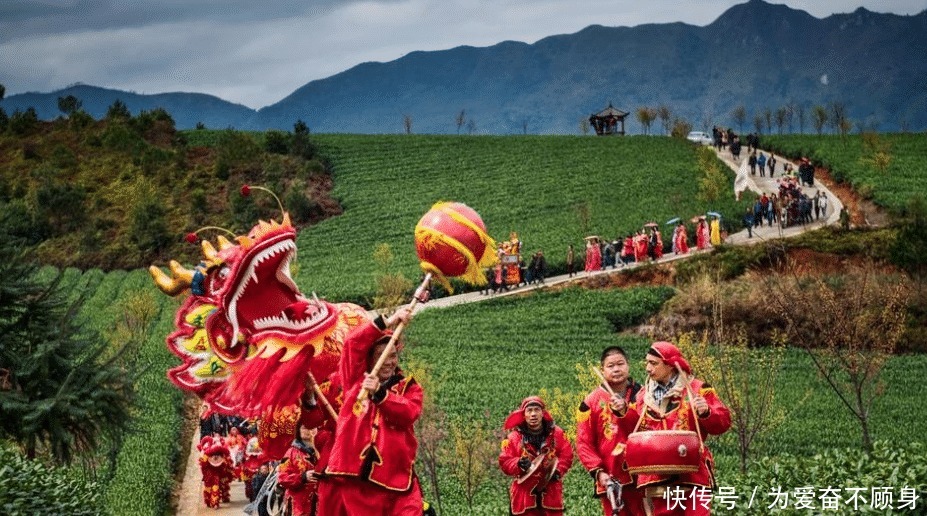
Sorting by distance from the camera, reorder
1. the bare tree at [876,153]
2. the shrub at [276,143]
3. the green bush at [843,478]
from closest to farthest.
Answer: the green bush at [843,478], the bare tree at [876,153], the shrub at [276,143]

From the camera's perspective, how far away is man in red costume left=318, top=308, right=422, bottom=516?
995 centimetres

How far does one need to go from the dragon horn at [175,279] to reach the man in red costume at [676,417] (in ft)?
15.6

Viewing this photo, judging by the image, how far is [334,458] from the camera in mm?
10102

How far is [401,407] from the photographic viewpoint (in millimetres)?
9828

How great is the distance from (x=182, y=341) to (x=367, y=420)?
12.5 feet

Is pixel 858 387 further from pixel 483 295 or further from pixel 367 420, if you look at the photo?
pixel 483 295

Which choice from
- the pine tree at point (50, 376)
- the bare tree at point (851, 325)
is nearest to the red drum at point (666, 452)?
the pine tree at point (50, 376)

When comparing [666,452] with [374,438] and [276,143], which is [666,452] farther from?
[276,143]

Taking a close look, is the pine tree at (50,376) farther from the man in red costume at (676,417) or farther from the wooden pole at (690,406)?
the wooden pole at (690,406)

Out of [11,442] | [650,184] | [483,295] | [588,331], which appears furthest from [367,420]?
[650,184]

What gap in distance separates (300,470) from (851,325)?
15.2m

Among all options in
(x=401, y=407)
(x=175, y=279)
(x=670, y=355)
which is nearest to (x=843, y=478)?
(x=670, y=355)

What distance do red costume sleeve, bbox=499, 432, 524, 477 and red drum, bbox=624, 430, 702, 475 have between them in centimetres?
211

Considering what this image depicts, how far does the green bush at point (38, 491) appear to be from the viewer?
10.7 metres
